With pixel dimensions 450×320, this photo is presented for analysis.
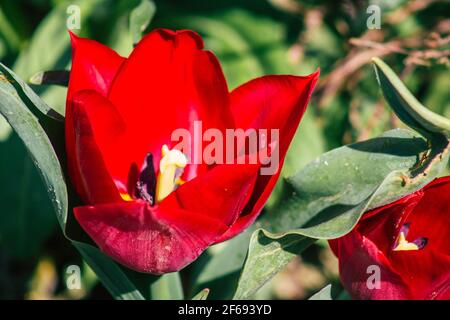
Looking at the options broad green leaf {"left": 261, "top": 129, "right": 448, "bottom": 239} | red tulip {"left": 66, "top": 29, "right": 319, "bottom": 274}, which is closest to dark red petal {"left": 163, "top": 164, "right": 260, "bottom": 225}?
red tulip {"left": 66, "top": 29, "right": 319, "bottom": 274}

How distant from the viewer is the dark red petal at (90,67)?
0.88m

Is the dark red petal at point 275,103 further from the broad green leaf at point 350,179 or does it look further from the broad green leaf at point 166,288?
the broad green leaf at point 166,288

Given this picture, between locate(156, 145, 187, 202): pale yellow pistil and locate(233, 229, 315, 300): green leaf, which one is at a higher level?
locate(156, 145, 187, 202): pale yellow pistil

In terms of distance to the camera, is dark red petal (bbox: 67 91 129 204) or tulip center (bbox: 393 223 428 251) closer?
dark red petal (bbox: 67 91 129 204)

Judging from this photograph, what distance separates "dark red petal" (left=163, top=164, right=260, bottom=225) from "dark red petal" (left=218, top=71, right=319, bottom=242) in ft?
0.10

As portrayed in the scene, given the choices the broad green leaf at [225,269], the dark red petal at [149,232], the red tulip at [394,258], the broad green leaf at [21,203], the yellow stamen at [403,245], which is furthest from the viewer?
the broad green leaf at [21,203]

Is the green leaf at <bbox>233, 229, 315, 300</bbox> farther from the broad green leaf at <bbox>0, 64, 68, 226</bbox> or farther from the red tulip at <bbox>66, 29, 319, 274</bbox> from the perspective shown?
the broad green leaf at <bbox>0, 64, 68, 226</bbox>

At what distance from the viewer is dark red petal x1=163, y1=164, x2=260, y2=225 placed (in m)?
0.80

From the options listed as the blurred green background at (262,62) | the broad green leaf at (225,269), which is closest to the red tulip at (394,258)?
the broad green leaf at (225,269)

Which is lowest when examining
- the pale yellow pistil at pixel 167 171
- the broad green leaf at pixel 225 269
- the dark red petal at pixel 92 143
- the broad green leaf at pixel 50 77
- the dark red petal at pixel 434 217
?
the broad green leaf at pixel 225 269

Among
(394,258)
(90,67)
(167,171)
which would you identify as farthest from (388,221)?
(90,67)

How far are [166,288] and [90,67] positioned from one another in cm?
34

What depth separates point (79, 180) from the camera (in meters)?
0.85

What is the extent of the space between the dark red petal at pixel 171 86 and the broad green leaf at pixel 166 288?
209mm
